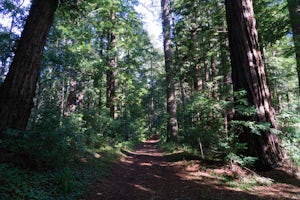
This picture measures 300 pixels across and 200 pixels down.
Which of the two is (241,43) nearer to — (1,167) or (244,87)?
(244,87)

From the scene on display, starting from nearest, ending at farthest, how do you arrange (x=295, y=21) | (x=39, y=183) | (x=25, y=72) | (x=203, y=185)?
(x=39, y=183) < (x=203, y=185) < (x=25, y=72) < (x=295, y=21)

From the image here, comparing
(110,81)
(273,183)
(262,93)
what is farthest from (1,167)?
(110,81)

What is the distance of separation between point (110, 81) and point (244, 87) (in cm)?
932

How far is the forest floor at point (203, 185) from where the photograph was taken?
389cm

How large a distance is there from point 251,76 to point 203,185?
3251mm

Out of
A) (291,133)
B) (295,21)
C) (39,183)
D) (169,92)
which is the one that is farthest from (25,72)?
(169,92)

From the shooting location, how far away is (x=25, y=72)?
4.77m

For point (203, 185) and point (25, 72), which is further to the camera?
point (25, 72)

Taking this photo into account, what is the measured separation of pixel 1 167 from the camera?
3723mm

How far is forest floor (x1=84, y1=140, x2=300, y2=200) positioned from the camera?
3.89 meters

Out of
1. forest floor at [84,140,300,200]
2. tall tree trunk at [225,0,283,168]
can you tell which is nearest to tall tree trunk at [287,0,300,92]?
tall tree trunk at [225,0,283,168]

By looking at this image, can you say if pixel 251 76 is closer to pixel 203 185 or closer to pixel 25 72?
pixel 203 185

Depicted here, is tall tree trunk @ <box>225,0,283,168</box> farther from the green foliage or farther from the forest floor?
the forest floor

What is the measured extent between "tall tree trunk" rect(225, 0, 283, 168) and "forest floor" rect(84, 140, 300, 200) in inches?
20.3
